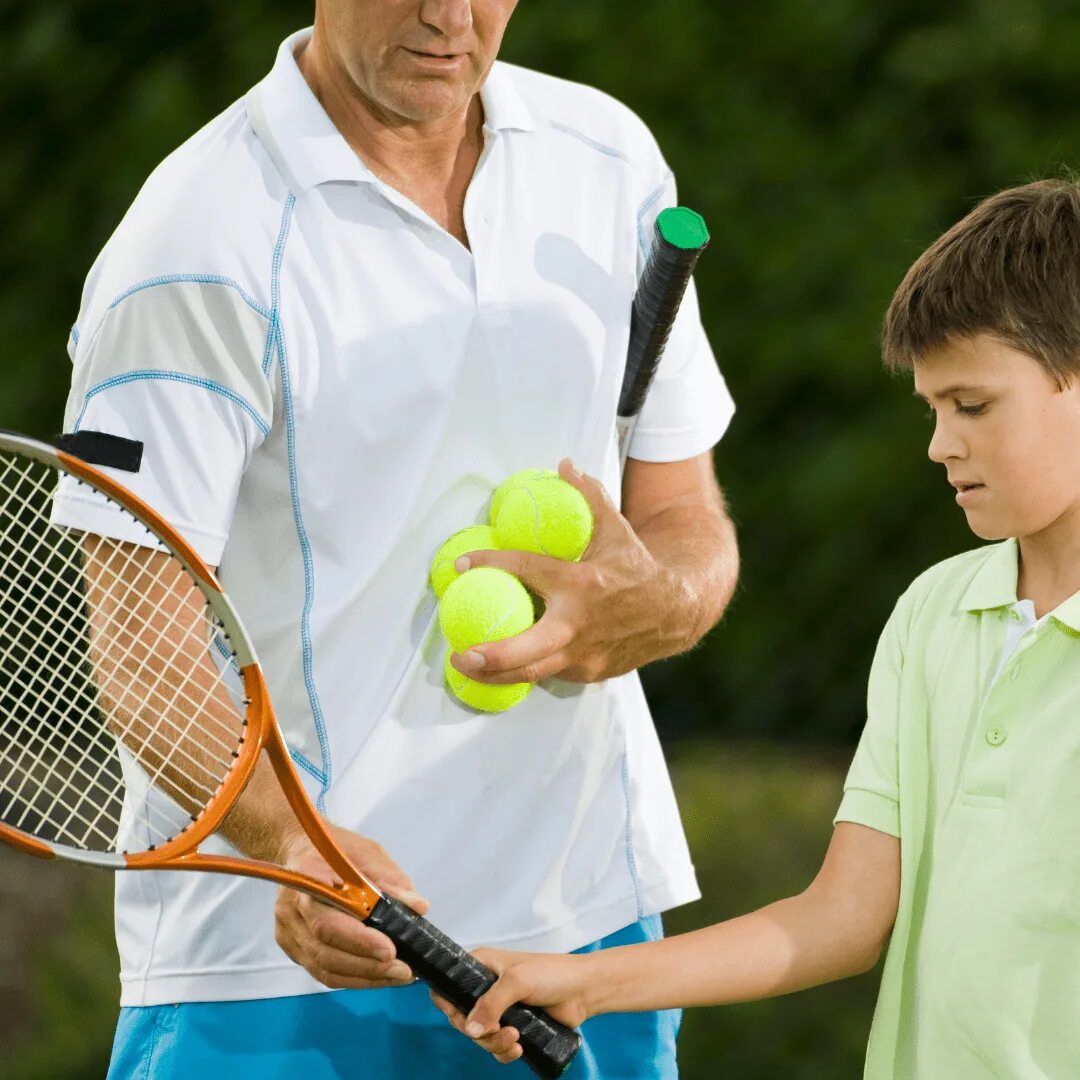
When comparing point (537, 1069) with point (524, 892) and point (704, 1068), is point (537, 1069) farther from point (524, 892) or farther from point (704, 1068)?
point (704, 1068)

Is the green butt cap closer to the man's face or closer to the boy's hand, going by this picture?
the man's face

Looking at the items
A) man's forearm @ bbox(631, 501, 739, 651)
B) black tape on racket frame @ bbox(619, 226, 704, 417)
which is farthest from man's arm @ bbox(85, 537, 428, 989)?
black tape on racket frame @ bbox(619, 226, 704, 417)

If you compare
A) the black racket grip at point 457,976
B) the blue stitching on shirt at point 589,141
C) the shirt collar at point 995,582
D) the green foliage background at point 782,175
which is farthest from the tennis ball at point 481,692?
the green foliage background at point 782,175

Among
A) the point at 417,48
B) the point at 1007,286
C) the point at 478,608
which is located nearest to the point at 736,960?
the point at 478,608

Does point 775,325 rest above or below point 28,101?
below

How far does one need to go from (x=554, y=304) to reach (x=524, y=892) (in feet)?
2.06

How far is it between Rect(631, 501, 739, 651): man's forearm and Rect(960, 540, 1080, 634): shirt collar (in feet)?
1.21

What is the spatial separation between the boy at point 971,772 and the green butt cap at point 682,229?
0.23 metres

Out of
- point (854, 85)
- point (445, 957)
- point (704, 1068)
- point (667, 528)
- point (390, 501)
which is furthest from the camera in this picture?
point (854, 85)

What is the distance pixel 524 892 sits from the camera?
2094 mm

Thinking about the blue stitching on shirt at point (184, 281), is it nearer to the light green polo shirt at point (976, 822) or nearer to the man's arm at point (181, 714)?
the man's arm at point (181, 714)

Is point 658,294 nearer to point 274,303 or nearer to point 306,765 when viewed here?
point 274,303

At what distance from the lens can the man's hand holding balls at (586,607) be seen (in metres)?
2.00

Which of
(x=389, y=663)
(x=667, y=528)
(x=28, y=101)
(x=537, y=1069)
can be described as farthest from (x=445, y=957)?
(x=28, y=101)
